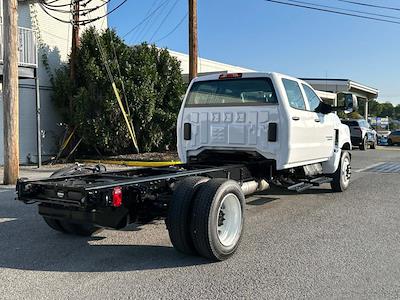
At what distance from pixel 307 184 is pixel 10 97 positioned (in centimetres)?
711

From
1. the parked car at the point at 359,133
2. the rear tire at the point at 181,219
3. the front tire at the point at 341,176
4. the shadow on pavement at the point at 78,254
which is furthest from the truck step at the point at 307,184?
the parked car at the point at 359,133

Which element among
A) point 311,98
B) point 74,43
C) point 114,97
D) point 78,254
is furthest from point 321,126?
point 74,43

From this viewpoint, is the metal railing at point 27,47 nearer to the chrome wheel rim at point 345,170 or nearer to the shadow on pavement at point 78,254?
the shadow on pavement at point 78,254

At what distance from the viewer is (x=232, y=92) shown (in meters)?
7.82

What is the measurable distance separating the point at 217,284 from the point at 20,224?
3862 millimetres

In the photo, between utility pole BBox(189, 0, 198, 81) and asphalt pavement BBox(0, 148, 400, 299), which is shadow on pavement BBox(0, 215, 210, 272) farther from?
utility pole BBox(189, 0, 198, 81)

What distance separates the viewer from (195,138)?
8078mm

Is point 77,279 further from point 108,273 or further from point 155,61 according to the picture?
point 155,61

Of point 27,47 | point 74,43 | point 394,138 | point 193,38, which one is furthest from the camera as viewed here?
point 394,138

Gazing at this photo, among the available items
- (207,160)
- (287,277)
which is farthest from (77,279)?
(207,160)

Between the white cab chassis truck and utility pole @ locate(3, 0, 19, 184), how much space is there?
14.9ft

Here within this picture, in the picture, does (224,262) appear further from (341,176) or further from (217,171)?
(341,176)

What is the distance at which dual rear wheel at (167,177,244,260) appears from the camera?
499 cm

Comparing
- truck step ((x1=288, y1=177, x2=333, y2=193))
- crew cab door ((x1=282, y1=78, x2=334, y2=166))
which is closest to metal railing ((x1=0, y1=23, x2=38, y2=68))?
crew cab door ((x1=282, y1=78, x2=334, y2=166))
